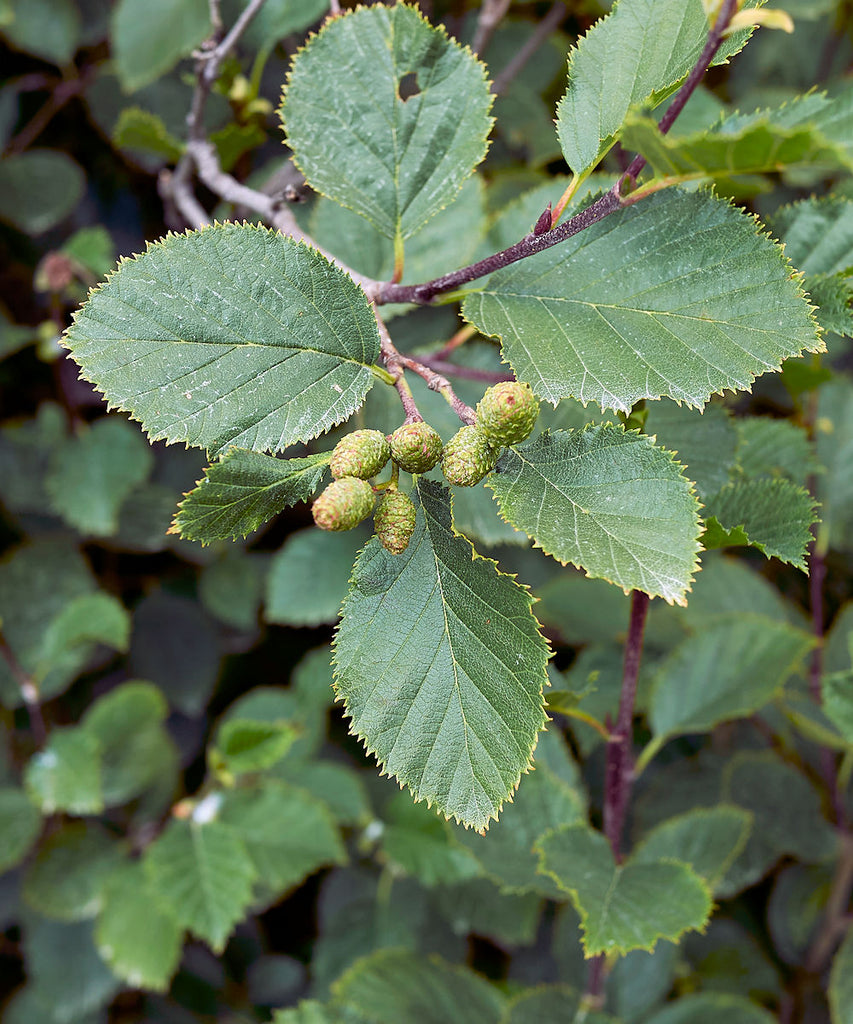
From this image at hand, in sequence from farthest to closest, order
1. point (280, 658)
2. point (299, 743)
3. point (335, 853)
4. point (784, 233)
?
point (280, 658) < point (299, 743) < point (335, 853) < point (784, 233)

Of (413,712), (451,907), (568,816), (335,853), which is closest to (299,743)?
(335,853)

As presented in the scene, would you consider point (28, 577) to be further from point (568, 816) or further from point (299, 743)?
point (568, 816)

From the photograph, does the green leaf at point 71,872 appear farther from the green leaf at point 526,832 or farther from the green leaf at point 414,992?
the green leaf at point 526,832

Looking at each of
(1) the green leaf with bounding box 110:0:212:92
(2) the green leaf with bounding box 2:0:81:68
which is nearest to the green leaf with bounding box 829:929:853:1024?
(1) the green leaf with bounding box 110:0:212:92

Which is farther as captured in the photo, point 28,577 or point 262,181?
point 28,577

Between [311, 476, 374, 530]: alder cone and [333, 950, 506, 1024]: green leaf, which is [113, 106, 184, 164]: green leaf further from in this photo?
[333, 950, 506, 1024]: green leaf

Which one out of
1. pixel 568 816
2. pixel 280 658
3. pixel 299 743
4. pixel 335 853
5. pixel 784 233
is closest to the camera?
pixel 784 233

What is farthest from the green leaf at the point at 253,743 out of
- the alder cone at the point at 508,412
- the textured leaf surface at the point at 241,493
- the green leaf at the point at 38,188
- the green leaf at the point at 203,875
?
the green leaf at the point at 38,188
